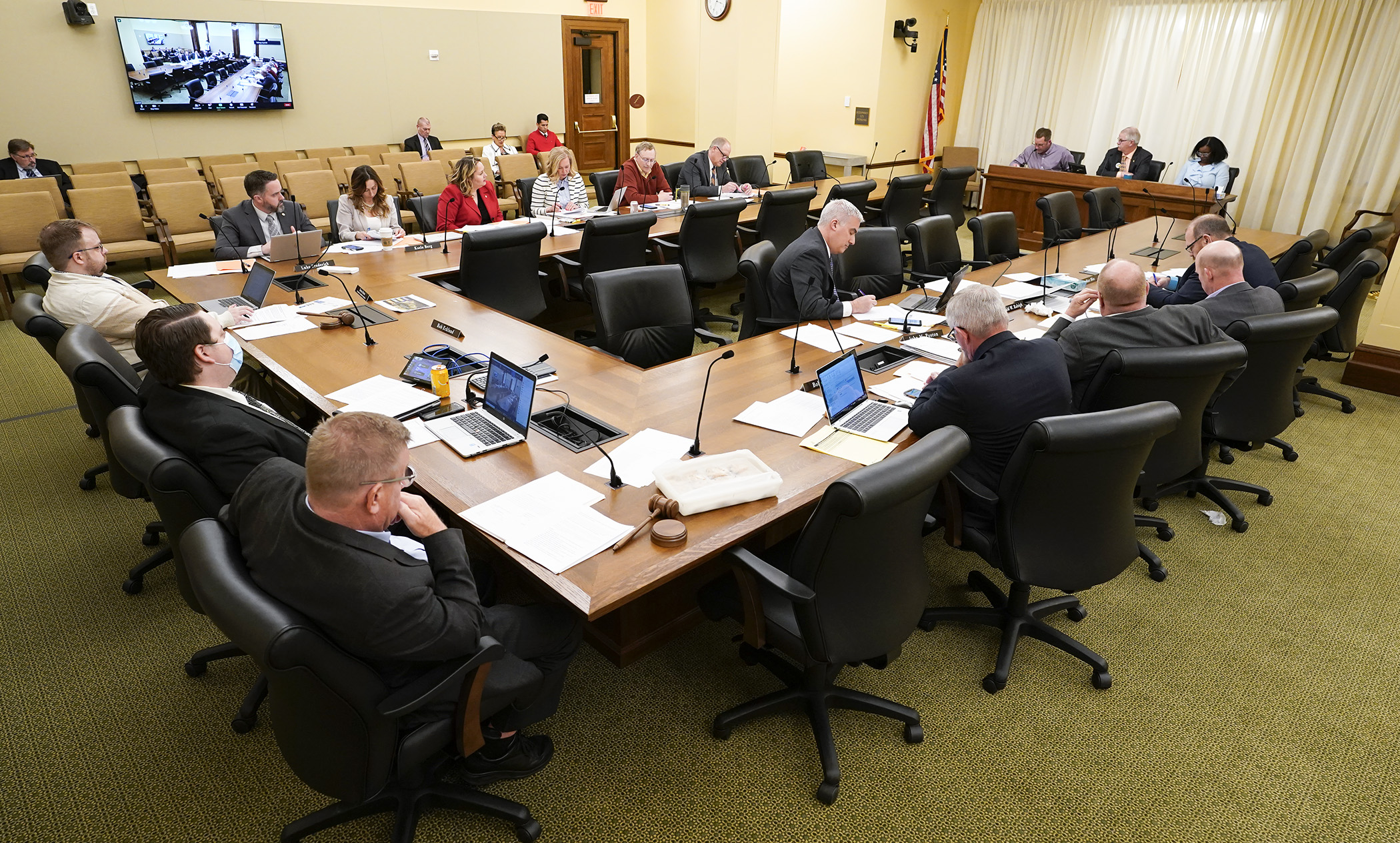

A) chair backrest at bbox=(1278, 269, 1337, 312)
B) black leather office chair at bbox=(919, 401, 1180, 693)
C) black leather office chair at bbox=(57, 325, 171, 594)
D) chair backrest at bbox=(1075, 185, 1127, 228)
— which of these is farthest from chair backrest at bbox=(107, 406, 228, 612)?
chair backrest at bbox=(1075, 185, 1127, 228)

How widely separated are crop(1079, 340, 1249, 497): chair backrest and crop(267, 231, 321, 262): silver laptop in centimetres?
425

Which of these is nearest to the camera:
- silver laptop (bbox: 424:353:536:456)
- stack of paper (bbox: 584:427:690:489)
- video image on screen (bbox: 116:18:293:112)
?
stack of paper (bbox: 584:427:690:489)

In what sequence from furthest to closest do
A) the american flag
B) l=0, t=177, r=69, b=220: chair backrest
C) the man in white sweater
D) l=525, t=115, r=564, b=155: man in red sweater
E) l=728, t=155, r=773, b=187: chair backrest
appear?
the american flag → l=525, t=115, r=564, b=155: man in red sweater → l=728, t=155, r=773, b=187: chair backrest → l=0, t=177, r=69, b=220: chair backrest → the man in white sweater

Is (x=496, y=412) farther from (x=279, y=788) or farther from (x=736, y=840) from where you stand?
(x=736, y=840)

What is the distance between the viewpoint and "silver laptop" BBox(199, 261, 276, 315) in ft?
12.7

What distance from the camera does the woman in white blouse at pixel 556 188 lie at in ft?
20.5

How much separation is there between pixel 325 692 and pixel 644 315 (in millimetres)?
2519

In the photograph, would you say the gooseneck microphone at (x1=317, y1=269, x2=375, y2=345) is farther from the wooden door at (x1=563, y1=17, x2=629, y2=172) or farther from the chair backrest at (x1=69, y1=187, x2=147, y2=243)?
the wooden door at (x1=563, y1=17, x2=629, y2=172)

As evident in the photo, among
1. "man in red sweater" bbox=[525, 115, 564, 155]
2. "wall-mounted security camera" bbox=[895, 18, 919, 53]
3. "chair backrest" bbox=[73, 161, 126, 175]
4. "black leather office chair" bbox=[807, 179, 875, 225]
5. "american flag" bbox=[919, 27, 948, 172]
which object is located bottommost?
"chair backrest" bbox=[73, 161, 126, 175]

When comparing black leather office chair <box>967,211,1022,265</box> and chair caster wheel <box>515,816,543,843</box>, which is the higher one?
black leather office chair <box>967,211,1022,265</box>

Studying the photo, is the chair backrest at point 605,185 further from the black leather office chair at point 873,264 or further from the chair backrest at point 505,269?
the black leather office chair at point 873,264

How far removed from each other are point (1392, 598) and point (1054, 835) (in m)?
2.08

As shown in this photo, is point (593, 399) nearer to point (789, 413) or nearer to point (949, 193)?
point (789, 413)

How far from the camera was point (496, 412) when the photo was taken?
271 cm
